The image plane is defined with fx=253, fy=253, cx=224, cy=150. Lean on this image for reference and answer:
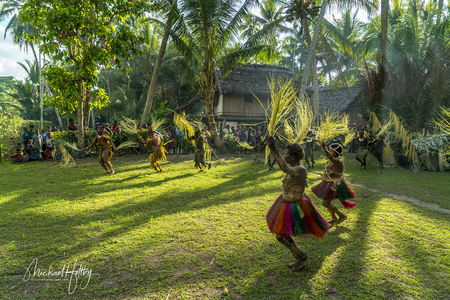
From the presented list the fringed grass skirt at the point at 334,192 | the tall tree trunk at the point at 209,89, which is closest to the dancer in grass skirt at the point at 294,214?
the fringed grass skirt at the point at 334,192

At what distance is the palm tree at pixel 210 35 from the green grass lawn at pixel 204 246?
8293 mm

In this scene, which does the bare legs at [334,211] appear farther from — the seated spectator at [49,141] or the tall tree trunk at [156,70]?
the seated spectator at [49,141]

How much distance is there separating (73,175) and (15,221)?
13.8 ft

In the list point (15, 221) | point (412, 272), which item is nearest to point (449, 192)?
point (412, 272)

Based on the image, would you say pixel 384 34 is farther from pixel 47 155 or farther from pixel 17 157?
pixel 17 157

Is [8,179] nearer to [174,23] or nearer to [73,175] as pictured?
[73,175]

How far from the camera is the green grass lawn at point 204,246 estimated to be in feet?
9.18

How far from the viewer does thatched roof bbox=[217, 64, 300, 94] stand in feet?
67.0

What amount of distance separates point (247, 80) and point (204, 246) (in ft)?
64.0

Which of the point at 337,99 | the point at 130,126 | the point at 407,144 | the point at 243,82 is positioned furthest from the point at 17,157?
the point at 337,99

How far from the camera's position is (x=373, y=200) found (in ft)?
20.4

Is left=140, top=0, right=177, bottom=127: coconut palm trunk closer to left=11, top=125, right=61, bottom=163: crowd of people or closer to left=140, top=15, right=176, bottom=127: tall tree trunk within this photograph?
left=140, top=15, right=176, bottom=127: tall tree trunk

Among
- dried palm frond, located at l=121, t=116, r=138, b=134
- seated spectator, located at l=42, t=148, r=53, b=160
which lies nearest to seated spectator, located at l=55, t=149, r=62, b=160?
seated spectator, located at l=42, t=148, r=53, b=160

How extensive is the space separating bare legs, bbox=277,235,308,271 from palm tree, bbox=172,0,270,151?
1121 cm
